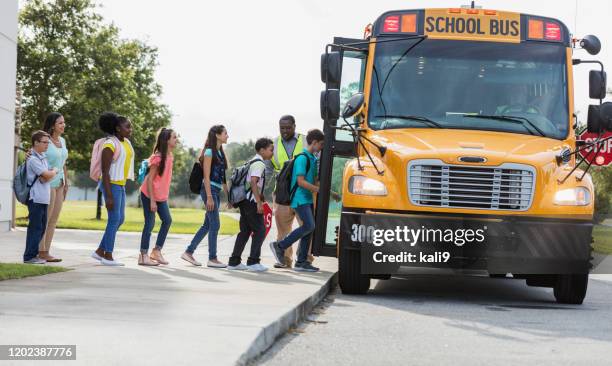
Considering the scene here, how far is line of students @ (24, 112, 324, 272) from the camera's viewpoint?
1147cm

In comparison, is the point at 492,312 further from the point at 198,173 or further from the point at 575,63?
the point at 198,173

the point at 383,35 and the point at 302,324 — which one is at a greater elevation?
the point at 383,35

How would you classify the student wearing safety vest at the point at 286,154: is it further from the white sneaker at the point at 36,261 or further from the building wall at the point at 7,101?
the building wall at the point at 7,101

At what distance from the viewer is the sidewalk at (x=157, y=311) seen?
227 inches

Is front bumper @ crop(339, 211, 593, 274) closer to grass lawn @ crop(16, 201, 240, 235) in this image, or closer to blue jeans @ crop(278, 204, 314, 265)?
blue jeans @ crop(278, 204, 314, 265)

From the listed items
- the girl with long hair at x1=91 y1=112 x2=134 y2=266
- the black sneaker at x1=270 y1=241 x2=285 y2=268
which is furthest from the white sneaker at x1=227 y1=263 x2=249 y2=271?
the girl with long hair at x1=91 y1=112 x2=134 y2=266

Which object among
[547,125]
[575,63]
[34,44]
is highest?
[34,44]

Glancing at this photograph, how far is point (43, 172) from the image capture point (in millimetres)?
11320

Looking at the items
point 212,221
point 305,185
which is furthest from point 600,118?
point 212,221

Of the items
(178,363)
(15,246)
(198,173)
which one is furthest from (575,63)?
(15,246)

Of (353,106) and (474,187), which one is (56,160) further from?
(474,187)

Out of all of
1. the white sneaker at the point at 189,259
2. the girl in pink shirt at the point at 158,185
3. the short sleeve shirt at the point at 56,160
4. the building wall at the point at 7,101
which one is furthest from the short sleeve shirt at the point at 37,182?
the building wall at the point at 7,101

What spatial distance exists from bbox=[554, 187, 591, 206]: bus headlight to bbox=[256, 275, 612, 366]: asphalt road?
104cm

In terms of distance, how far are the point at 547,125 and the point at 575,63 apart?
0.88m
